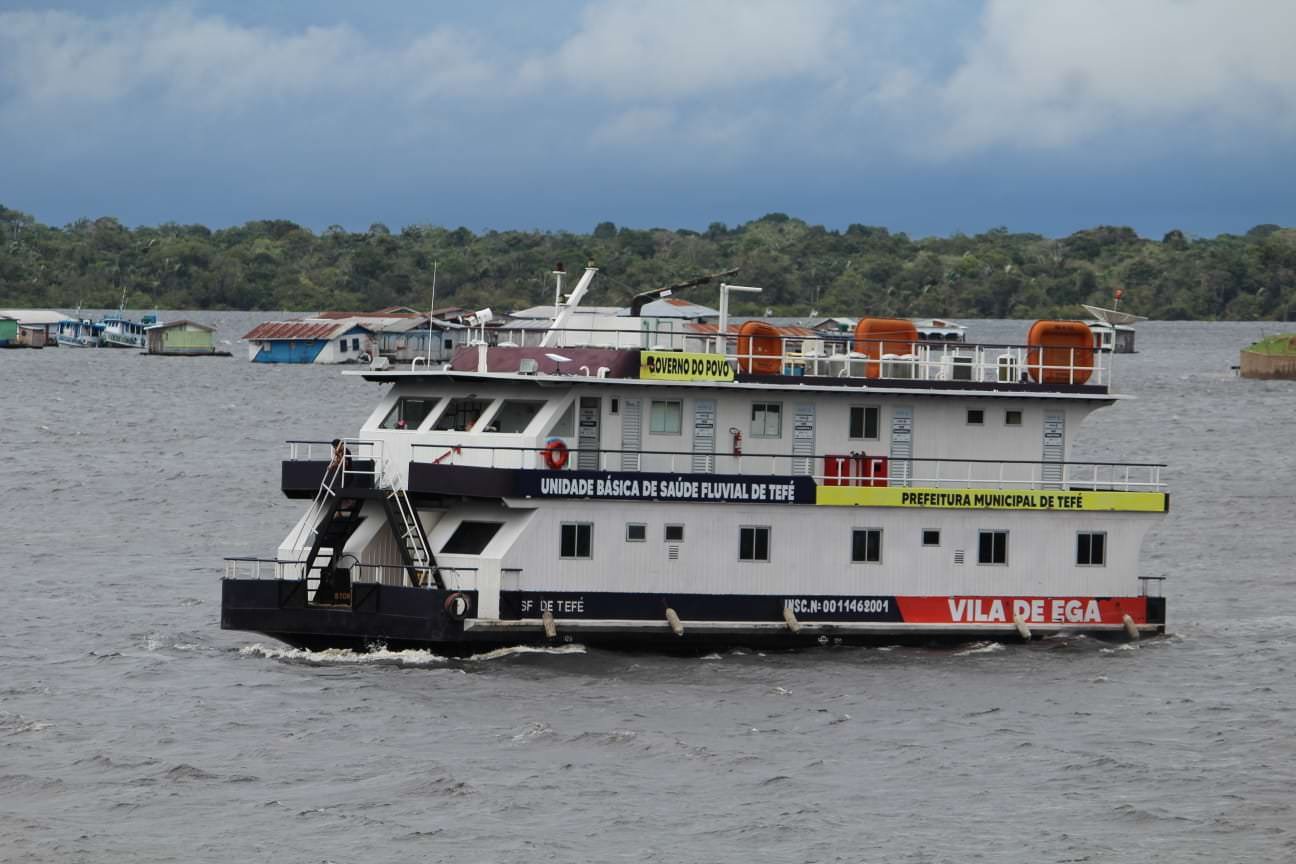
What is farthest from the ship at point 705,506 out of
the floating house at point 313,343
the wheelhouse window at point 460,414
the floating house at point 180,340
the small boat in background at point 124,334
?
the small boat in background at point 124,334

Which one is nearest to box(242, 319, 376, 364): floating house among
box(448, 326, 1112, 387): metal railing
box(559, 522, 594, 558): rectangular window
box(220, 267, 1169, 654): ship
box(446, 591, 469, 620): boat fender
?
box(448, 326, 1112, 387): metal railing

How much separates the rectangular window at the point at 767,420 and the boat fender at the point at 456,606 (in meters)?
6.05

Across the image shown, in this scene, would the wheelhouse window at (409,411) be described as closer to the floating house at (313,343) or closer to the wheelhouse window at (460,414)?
the wheelhouse window at (460,414)

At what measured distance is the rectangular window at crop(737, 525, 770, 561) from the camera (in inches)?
1353

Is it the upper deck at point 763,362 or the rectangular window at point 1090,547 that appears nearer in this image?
the upper deck at point 763,362

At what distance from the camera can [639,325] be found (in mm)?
36344

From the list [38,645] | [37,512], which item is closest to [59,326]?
[37,512]

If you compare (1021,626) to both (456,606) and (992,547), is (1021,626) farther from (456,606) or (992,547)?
(456,606)

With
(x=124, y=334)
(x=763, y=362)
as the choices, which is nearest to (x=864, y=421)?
(x=763, y=362)

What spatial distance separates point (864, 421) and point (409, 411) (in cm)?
754

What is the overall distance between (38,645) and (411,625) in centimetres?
866

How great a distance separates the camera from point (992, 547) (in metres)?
35.8

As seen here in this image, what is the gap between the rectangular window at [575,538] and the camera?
33469 millimetres

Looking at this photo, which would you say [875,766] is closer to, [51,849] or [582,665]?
[582,665]
